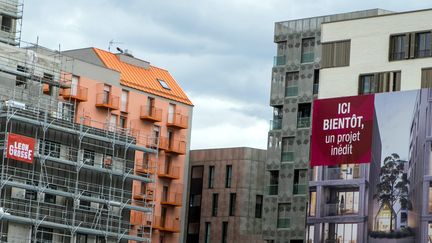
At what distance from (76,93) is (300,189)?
68.8ft

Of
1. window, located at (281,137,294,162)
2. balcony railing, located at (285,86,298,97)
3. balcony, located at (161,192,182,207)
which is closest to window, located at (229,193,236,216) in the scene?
balcony, located at (161,192,182,207)

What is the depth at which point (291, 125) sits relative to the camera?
4897 inches

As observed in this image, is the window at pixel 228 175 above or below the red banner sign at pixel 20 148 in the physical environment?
above

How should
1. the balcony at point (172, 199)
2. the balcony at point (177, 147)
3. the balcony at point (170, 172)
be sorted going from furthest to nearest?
the balcony at point (177, 147) → the balcony at point (172, 199) → the balcony at point (170, 172)

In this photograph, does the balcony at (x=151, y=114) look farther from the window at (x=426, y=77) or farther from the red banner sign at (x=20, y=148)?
the red banner sign at (x=20, y=148)

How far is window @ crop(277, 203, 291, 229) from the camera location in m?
123

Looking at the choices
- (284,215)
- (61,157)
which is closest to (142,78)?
(284,215)

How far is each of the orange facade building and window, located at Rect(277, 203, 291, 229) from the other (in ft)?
36.9

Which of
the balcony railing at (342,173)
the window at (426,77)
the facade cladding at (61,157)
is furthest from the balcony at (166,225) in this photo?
the window at (426,77)

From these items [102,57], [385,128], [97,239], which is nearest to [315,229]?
[385,128]

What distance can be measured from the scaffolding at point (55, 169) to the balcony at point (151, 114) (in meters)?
22.3

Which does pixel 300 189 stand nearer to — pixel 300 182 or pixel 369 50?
pixel 300 182

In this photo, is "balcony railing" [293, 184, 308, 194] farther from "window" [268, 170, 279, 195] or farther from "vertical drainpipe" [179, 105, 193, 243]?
"vertical drainpipe" [179, 105, 193, 243]

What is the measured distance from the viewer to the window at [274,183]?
124481 mm
